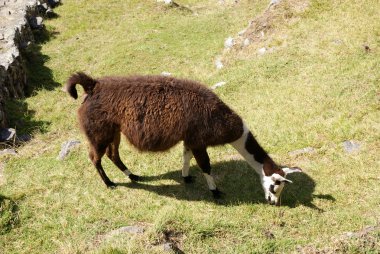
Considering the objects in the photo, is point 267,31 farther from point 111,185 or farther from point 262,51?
point 111,185

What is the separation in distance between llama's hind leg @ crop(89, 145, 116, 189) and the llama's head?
2974 millimetres

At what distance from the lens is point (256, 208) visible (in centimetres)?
731

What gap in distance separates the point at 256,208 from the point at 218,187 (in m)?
1.06

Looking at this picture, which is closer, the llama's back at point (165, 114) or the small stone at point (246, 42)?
the llama's back at point (165, 114)

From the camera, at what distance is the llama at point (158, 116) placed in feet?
23.3

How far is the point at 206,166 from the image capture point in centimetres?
755

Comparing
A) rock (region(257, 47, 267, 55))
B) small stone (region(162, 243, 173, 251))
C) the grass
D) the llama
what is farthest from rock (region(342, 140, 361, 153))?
rock (region(257, 47, 267, 55))

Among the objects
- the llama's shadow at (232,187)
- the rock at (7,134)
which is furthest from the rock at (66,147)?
the llama's shadow at (232,187)

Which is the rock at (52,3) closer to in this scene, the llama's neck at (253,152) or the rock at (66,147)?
the rock at (66,147)

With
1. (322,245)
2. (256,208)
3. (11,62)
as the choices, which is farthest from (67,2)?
(322,245)

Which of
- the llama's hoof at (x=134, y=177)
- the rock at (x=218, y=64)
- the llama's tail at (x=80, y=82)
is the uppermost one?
the llama's tail at (x=80, y=82)

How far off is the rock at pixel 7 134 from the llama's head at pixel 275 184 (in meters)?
6.18

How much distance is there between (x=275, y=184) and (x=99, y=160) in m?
3.29

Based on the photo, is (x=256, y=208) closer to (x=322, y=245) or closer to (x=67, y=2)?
(x=322, y=245)
